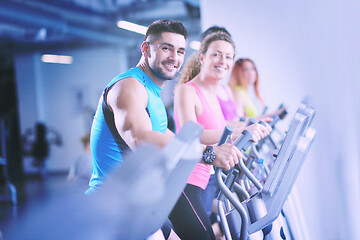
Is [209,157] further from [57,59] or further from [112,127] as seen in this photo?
[57,59]

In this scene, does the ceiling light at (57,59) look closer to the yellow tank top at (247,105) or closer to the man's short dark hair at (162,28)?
the yellow tank top at (247,105)

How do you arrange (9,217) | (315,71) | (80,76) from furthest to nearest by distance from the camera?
(80,76) < (9,217) < (315,71)

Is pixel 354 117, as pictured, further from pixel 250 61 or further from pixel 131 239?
pixel 131 239

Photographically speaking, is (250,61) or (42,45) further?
(42,45)

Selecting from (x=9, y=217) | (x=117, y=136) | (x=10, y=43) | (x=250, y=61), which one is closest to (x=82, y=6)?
(x=10, y=43)

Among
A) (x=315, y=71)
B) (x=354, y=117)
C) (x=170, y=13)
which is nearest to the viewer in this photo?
(x=354, y=117)

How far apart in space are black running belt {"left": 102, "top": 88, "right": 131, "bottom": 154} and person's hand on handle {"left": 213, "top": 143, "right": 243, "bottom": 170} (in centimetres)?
36

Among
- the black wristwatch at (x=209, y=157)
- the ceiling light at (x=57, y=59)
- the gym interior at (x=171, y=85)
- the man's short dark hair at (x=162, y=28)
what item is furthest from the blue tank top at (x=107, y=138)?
the ceiling light at (x=57, y=59)

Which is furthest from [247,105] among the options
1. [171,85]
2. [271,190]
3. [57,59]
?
[57,59]

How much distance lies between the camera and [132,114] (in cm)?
121

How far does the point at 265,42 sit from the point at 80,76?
8683mm

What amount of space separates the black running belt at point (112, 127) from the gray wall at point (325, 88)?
1703 millimetres

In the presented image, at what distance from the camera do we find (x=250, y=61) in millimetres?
3527

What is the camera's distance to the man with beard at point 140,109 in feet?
3.90
